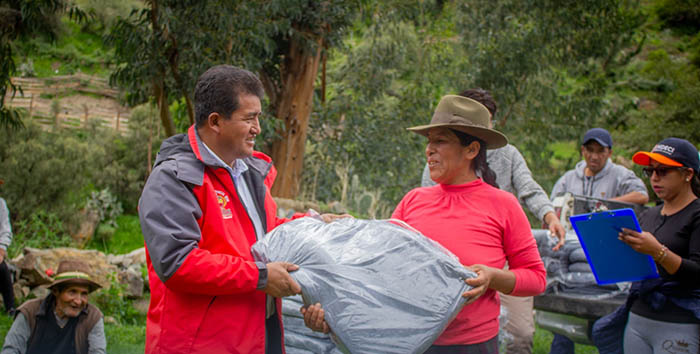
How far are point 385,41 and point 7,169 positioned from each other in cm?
729

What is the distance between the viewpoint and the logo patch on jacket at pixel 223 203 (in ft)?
6.72

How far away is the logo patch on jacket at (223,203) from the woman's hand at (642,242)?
6.33 feet

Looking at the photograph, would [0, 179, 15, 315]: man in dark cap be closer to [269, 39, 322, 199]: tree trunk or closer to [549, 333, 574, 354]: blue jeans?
[269, 39, 322, 199]: tree trunk

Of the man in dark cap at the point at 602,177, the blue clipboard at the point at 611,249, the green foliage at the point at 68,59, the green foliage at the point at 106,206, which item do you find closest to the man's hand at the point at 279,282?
the blue clipboard at the point at 611,249

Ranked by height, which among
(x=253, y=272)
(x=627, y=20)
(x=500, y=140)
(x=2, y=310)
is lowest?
(x=2, y=310)

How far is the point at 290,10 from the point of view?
7.91 meters

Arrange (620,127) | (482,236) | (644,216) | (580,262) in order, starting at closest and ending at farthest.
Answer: (482,236)
(644,216)
(580,262)
(620,127)

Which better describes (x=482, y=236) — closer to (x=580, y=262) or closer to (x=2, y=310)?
(x=580, y=262)

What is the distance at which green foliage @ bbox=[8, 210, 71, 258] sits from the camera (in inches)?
332

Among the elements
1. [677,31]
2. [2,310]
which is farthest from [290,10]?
[677,31]

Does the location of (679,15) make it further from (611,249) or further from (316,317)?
(316,317)

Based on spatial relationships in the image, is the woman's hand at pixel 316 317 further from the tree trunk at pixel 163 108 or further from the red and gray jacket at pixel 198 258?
the tree trunk at pixel 163 108

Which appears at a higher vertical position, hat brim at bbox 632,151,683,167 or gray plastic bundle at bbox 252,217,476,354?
hat brim at bbox 632,151,683,167

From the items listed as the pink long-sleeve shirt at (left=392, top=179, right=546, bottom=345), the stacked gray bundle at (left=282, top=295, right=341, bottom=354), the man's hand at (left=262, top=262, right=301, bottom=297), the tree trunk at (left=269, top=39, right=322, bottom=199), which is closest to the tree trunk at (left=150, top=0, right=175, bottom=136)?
the tree trunk at (left=269, top=39, right=322, bottom=199)
